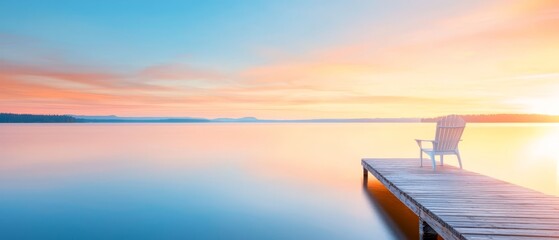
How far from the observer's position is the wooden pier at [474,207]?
108 inches

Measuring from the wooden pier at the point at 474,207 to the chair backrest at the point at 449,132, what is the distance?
0.89 metres

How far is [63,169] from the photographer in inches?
448

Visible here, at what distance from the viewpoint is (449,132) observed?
647cm

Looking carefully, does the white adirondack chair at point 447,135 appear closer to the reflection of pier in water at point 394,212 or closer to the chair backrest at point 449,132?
the chair backrest at point 449,132

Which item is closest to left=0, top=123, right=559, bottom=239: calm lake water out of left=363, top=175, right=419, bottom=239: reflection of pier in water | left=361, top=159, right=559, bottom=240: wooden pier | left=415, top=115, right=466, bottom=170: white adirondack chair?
left=363, top=175, right=419, bottom=239: reflection of pier in water

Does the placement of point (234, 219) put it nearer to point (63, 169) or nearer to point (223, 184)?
point (223, 184)

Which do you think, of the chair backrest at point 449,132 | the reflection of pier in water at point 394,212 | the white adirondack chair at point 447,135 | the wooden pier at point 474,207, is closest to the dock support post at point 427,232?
the wooden pier at point 474,207

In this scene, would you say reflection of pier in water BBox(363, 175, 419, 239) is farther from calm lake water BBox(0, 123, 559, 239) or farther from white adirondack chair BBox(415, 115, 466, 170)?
white adirondack chair BBox(415, 115, 466, 170)

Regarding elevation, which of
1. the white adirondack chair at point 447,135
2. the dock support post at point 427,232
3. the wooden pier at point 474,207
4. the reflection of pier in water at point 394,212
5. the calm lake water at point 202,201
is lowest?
the calm lake water at point 202,201

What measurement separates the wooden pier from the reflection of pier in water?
66 centimetres

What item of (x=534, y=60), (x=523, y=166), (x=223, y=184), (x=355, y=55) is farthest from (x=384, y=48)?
(x=223, y=184)

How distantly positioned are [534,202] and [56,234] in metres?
6.79

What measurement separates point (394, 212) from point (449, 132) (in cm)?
210

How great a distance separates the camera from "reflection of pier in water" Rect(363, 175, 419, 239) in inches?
195
